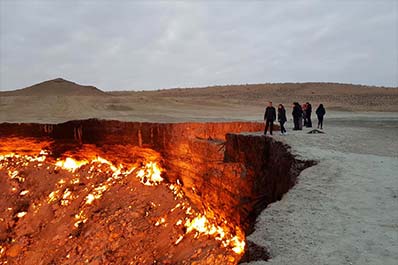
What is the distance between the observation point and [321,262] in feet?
15.3

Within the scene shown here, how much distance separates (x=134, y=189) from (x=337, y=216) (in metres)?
13.3

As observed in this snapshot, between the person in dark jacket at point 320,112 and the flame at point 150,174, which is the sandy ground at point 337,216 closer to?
the person in dark jacket at point 320,112

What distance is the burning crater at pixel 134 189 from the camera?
12219mm

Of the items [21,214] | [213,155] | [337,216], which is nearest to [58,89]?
[21,214]

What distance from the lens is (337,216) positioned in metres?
5.99

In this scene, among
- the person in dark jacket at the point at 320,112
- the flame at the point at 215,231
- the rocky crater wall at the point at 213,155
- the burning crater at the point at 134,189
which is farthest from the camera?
the person in dark jacket at the point at 320,112

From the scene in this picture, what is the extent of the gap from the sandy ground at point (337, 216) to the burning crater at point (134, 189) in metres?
1.21

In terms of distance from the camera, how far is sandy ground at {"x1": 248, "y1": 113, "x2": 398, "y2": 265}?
491 centimetres

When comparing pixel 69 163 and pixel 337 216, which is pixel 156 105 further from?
pixel 337 216

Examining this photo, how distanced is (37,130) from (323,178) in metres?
15.1

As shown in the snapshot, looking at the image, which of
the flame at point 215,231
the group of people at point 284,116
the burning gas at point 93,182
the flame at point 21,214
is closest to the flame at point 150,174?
the burning gas at point 93,182

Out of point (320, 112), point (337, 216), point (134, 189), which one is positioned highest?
point (320, 112)

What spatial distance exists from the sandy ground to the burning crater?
3.97 feet

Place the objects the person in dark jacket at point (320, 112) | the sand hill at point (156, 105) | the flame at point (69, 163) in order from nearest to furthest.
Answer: the person in dark jacket at point (320, 112) → the flame at point (69, 163) → the sand hill at point (156, 105)
